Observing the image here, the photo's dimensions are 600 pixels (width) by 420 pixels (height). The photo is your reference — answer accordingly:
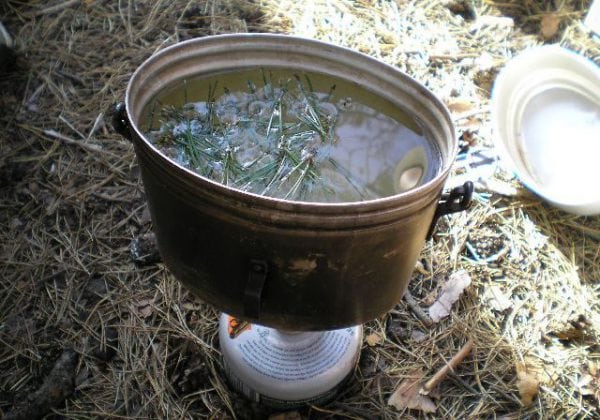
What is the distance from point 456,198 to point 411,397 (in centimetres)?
82

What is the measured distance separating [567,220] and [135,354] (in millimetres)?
1779

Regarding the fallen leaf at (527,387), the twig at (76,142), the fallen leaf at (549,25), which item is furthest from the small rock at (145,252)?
the fallen leaf at (549,25)

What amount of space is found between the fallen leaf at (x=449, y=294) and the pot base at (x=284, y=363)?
42cm

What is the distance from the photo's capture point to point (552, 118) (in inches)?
→ 105

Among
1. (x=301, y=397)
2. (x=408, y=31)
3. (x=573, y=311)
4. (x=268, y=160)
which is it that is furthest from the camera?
(x=408, y=31)

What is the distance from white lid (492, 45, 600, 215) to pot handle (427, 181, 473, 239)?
1196 mm

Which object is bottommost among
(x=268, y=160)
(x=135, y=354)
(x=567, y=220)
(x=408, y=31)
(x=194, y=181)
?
(x=135, y=354)

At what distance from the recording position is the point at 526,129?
261cm

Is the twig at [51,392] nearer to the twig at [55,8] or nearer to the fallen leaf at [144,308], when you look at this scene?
the fallen leaf at [144,308]

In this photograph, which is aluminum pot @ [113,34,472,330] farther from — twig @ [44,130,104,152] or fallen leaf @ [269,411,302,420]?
twig @ [44,130,104,152]

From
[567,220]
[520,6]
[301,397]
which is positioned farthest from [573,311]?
[520,6]

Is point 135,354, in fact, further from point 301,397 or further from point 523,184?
point 523,184

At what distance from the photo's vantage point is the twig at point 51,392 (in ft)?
5.52

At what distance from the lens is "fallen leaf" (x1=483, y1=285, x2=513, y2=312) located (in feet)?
6.83
